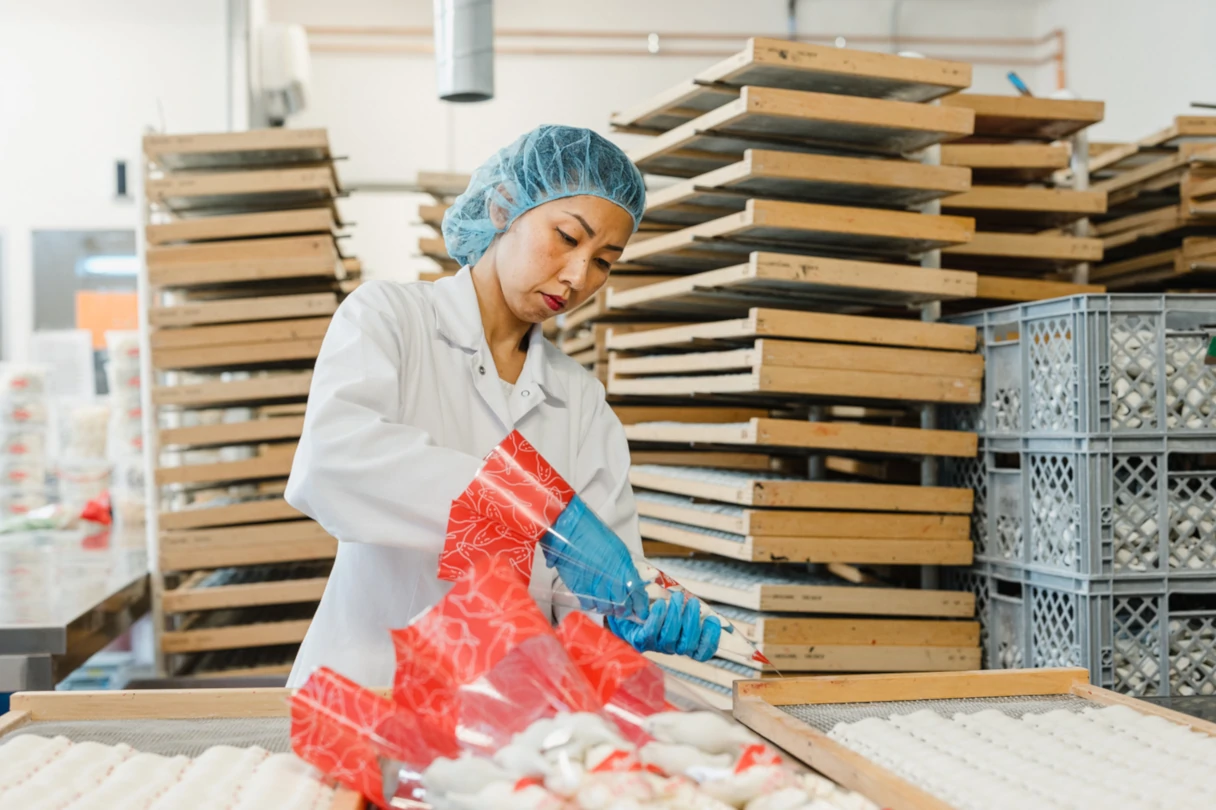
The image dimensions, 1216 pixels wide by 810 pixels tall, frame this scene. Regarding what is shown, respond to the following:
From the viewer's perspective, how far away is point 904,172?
2.91 metres

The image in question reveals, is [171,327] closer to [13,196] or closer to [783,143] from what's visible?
[783,143]

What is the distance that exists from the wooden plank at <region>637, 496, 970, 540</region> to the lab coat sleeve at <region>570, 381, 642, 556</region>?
0.69 metres

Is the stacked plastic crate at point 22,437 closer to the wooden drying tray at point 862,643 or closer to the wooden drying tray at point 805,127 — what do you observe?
the wooden drying tray at point 805,127

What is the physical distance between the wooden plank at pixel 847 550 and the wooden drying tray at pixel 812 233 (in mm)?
805

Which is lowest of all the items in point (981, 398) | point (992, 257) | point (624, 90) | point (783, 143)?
point (981, 398)

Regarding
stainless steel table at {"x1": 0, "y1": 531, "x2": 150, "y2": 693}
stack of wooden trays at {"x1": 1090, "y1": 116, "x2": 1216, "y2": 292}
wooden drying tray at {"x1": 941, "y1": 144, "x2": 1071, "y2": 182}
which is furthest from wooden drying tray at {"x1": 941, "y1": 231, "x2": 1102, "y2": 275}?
stainless steel table at {"x1": 0, "y1": 531, "x2": 150, "y2": 693}

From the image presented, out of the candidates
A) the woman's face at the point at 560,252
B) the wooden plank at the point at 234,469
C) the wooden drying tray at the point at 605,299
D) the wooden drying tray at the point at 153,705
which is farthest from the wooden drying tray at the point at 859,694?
the wooden plank at the point at 234,469

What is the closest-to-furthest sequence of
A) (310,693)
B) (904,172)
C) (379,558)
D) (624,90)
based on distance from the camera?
A: (310,693), (379,558), (904,172), (624,90)

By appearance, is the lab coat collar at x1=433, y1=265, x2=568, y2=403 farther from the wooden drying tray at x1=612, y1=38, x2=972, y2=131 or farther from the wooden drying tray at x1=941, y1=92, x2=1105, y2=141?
the wooden drying tray at x1=941, y1=92, x2=1105, y2=141

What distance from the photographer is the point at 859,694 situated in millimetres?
1646

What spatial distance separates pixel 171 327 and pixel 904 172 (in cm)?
257

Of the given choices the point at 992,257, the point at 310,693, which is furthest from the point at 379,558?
the point at 992,257

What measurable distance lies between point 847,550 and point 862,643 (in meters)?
0.24

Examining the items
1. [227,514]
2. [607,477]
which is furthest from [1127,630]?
[227,514]
